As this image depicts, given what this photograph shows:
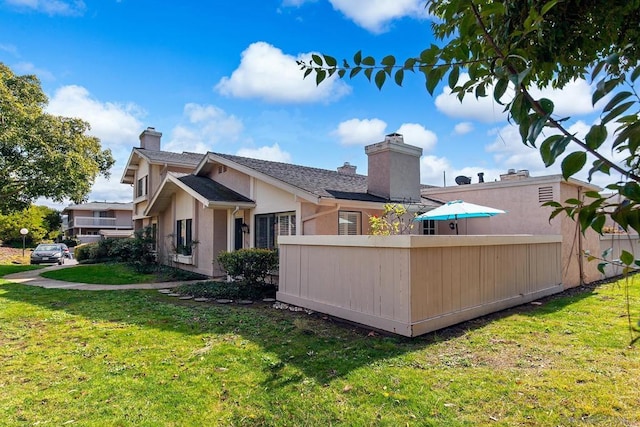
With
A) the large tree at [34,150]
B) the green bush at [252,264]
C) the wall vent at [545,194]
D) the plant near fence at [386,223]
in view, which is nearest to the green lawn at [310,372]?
the plant near fence at [386,223]

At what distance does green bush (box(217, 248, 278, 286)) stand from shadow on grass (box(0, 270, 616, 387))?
148cm

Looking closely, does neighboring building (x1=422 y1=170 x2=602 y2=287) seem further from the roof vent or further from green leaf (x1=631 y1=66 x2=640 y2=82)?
green leaf (x1=631 y1=66 x2=640 y2=82)

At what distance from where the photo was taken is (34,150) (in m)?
19.9

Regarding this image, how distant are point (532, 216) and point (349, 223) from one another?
6.39m

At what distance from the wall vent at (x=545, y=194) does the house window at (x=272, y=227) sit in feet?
26.7

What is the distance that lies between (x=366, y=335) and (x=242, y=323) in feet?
8.42

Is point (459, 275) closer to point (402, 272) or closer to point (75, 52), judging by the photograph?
point (402, 272)

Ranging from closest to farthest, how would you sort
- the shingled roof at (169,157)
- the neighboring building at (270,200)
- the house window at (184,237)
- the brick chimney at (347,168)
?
the neighboring building at (270,200), the house window at (184,237), the brick chimney at (347,168), the shingled roof at (169,157)

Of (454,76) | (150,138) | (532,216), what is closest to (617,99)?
(454,76)

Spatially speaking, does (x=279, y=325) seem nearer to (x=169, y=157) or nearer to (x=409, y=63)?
(x=409, y=63)

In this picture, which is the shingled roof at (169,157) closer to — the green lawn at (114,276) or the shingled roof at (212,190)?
the shingled roof at (212,190)

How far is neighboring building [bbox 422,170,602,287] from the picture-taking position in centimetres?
1180

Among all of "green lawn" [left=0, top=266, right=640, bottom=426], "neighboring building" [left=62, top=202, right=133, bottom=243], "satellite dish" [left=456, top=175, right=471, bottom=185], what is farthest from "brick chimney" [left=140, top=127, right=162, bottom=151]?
"neighboring building" [left=62, top=202, right=133, bottom=243]

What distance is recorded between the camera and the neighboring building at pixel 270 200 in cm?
1138
